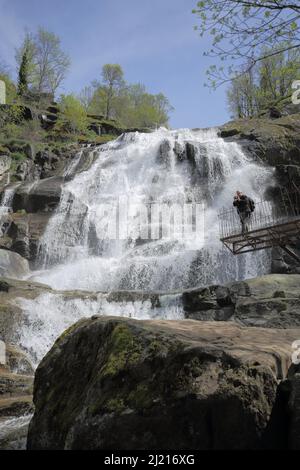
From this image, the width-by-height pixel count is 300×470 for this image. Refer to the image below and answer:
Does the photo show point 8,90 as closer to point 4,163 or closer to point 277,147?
point 4,163

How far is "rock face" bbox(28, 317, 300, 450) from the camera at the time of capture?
344cm

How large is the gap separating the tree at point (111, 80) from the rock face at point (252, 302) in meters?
52.4

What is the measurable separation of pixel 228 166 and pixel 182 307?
13.9 meters

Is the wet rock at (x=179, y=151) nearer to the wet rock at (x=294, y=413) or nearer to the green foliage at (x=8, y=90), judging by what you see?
the green foliage at (x=8, y=90)

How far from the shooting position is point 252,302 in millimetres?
11398

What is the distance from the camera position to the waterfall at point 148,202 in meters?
17.3

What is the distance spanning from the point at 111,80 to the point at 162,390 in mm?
62979

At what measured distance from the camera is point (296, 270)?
16281mm

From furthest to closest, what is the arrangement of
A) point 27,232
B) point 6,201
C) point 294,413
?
point 6,201 → point 27,232 → point 294,413

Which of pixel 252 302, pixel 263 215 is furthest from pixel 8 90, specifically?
pixel 252 302

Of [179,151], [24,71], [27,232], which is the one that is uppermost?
[24,71]

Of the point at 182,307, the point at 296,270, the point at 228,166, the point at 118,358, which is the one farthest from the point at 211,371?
the point at 228,166

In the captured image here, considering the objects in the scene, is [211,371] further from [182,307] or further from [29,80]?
[29,80]
